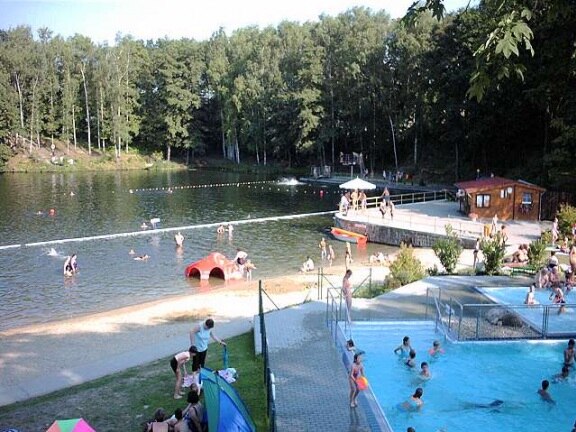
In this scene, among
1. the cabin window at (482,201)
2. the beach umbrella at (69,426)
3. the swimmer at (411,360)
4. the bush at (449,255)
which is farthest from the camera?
the cabin window at (482,201)

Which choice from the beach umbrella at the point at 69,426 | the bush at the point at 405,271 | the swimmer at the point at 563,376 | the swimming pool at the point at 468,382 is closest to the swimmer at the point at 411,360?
the swimming pool at the point at 468,382

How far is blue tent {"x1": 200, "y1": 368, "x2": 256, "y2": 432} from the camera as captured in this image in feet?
31.3

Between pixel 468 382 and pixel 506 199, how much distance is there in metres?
24.3

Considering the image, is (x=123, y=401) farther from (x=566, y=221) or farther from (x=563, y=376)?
(x=566, y=221)

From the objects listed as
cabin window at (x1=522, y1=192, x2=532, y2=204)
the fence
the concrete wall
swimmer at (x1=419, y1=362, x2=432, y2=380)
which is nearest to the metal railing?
swimmer at (x1=419, y1=362, x2=432, y2=380)

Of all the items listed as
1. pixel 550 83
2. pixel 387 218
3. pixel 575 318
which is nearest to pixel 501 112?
pixel 550 83

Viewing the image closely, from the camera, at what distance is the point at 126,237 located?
120 feet

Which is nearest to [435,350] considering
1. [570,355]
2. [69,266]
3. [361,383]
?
[570,355]

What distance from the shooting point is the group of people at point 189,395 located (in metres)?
9.73

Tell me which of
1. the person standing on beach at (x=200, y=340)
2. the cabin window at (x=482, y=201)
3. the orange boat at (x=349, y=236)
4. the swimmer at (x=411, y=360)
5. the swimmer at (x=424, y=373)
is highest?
the cabin window at (x=482, y=201)

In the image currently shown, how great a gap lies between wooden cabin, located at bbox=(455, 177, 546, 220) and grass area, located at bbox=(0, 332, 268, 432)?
82.5 ft

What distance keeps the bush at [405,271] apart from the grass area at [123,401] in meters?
8.30

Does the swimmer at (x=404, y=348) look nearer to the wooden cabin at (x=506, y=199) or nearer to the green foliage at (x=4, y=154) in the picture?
the wooden cabin at (x=506, y=199)

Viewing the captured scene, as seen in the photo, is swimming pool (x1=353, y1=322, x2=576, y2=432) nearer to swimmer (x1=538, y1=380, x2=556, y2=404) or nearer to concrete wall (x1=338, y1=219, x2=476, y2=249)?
swimmer (x1=538, y1=380, x2=556, y2=404)
